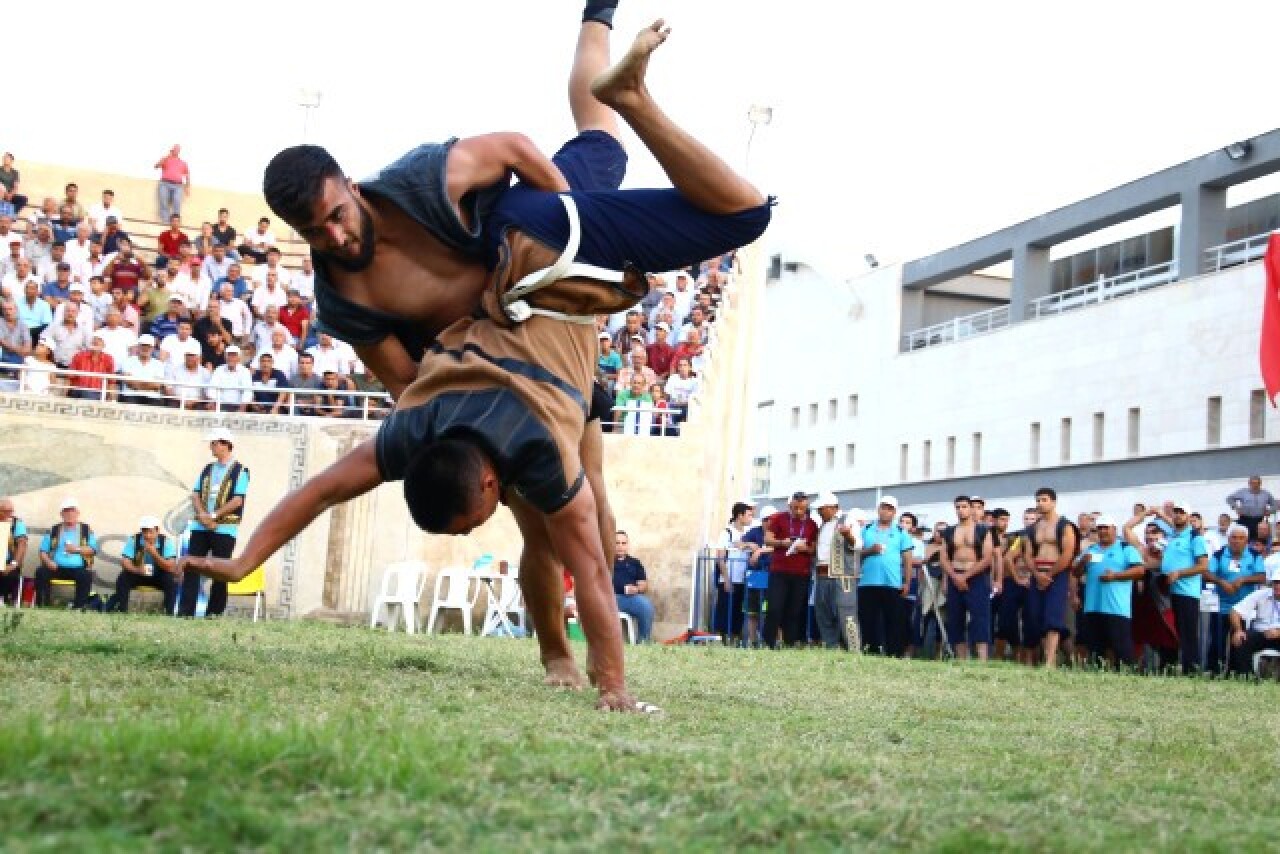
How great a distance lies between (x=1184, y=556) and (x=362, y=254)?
11.4m

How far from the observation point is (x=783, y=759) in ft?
13.1

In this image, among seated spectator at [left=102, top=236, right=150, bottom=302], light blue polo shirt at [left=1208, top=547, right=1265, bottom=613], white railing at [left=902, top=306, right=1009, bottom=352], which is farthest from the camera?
white railing at [left=902, top=306, right=1009, bottom=352]

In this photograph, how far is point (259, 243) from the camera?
22.7 m

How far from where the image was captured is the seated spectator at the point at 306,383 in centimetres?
1889

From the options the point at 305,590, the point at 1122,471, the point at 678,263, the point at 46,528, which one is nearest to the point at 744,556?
the point at 305,590

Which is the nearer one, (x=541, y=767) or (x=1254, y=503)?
(x=541, y=767)

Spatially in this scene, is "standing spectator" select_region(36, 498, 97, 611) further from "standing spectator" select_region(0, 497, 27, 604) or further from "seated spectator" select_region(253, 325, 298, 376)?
"seated spectator" select_region(253, 325, 298, 376)

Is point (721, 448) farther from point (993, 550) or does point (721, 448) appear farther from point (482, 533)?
point (993, 550)

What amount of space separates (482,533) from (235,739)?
1596 centimetres

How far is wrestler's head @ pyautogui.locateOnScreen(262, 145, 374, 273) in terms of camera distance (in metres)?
5.41

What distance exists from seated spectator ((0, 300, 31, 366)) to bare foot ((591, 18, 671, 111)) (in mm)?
14342

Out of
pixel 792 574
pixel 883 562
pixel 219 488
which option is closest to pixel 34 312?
pixel 219 488

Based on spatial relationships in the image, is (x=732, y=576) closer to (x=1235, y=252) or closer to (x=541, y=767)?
(x=541, y=767)

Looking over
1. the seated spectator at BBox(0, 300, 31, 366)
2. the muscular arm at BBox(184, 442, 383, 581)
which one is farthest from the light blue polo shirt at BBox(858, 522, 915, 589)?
the muscular arm at BBox(184, 442, 383, 581)
